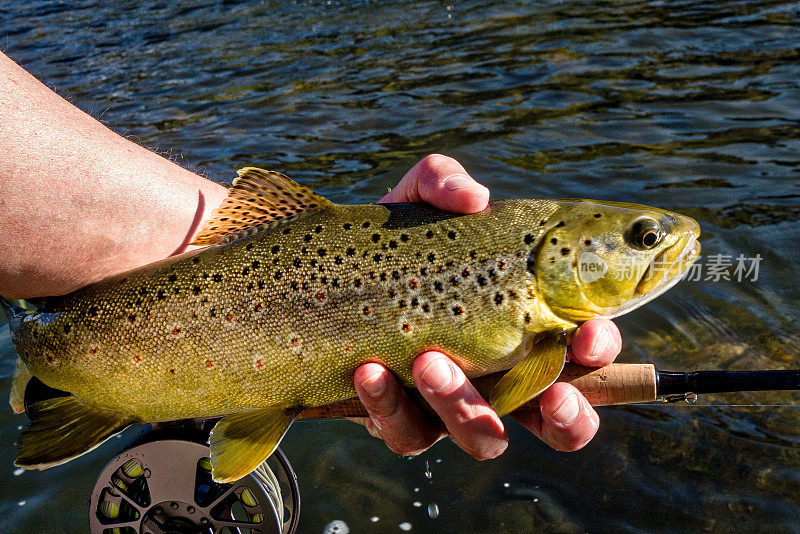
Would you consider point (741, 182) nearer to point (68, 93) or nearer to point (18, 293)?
point (18, 293)

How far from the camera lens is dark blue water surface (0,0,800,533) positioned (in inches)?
155

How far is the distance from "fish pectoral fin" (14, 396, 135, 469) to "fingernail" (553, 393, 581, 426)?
169 centimetres

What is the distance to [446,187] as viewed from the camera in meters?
2.92

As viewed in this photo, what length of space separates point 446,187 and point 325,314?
74 centimetres

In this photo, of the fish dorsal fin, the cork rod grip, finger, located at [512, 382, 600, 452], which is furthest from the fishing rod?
the fish dorsal fin

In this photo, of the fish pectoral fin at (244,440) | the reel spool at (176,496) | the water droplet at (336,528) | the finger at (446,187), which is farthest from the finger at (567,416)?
the water droplet at (336,528)

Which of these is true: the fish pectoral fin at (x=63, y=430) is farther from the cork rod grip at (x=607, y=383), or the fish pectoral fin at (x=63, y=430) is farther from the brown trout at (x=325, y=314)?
the cork rod grip at (x=607, y=383)

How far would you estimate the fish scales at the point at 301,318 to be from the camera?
8.82 ft

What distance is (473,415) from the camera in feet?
9.14

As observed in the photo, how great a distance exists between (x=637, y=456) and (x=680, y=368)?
0.86 meters

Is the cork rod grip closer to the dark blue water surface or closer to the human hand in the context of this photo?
the human hand

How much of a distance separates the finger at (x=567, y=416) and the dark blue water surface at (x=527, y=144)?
120 centimetres

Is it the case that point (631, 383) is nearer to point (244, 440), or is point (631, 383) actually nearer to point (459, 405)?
point (459, 405)

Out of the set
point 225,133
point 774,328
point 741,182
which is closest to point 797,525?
point 774,328
